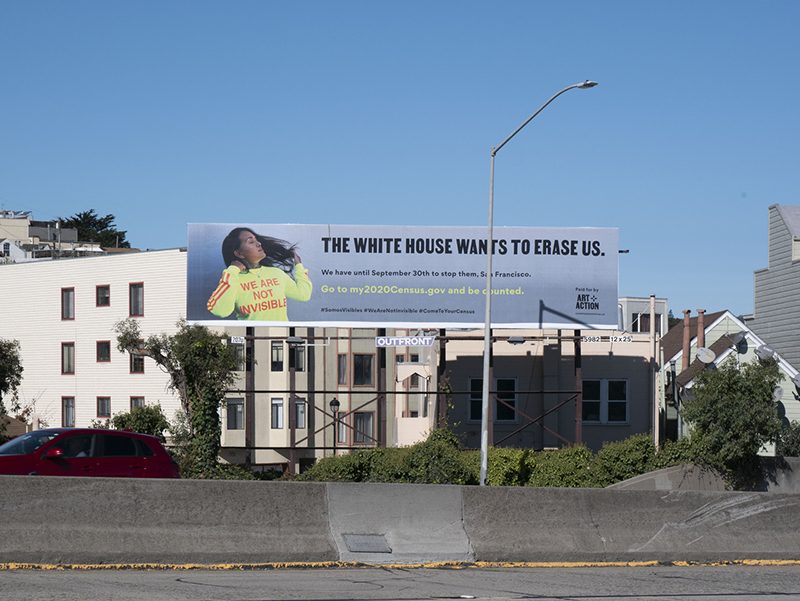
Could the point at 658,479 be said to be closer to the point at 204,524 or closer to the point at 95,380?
the point at 204,524

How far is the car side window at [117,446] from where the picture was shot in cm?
2070

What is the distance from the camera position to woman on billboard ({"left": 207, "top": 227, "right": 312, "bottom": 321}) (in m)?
38.2

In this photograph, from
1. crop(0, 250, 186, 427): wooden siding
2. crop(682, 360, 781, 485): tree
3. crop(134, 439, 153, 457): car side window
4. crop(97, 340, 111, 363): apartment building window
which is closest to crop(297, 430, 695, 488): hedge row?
crop(682, 360, 781, 485): tree

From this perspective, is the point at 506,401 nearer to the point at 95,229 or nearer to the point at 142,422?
the point at 142,422

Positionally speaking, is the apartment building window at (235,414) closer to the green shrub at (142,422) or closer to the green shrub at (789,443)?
the green shrub at (142,422)

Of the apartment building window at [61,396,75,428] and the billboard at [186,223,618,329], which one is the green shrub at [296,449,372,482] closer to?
the billboard at [186,223,618,329]

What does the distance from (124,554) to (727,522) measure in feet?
26.8

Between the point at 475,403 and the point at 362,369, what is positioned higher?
the point at 475,403

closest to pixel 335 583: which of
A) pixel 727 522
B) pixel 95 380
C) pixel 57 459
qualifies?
pixel 727 522

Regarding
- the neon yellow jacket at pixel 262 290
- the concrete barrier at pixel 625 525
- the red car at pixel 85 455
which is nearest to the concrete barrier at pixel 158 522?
Result: the concrete barrier at pixel 625 525

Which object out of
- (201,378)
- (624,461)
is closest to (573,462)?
(624,461)

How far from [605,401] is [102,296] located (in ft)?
109

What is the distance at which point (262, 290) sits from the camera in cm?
3831

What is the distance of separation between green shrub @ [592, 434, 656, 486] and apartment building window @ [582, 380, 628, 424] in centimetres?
1380
